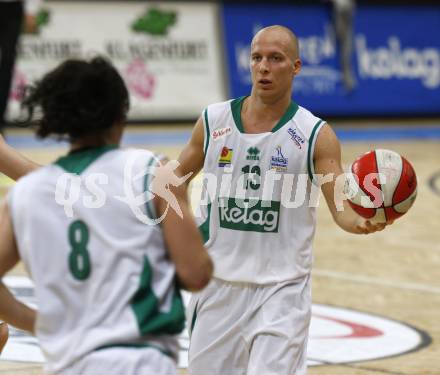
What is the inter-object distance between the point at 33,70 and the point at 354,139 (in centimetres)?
576

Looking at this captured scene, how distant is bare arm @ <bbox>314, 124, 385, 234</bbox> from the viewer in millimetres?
5441

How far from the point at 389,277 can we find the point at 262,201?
528cm

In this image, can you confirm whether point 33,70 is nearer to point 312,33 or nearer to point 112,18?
point 112,18

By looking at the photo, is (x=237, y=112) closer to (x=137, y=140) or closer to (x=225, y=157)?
(x=225, y=157)

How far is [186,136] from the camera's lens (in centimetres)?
1956

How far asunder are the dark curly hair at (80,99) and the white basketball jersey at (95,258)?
105 mm

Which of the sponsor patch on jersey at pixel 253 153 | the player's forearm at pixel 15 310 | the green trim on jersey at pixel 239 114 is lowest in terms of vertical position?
the player's forearm at pixel 15 310

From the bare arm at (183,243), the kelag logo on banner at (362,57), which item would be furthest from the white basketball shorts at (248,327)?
the kelag logo on banner at (362,57)

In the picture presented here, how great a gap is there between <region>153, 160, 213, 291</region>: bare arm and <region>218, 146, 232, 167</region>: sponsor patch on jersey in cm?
200

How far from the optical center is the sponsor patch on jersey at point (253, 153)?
5.68 meters

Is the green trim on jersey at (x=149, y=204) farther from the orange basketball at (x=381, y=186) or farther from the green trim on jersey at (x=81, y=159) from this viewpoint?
the orange basketball at (x=381, y=186)

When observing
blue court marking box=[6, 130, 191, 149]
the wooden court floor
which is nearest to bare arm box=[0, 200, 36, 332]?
the wooden court floor

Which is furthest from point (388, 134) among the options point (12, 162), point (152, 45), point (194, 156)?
point (12, 162)

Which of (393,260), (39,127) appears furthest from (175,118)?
(39,127)
